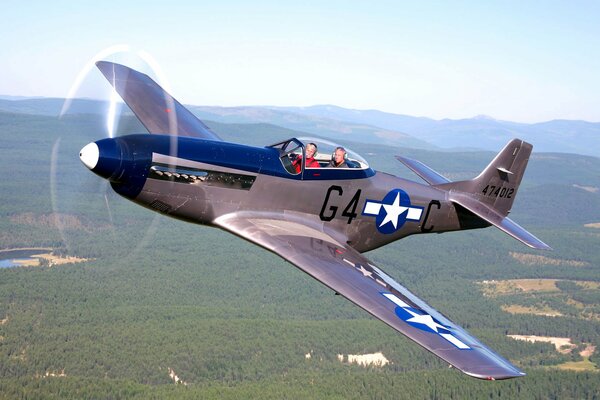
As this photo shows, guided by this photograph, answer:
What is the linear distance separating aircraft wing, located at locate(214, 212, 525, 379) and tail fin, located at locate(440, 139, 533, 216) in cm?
770

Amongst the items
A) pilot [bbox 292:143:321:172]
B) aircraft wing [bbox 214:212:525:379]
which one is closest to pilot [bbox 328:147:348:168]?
pilot [bbox 292:143:321:172]

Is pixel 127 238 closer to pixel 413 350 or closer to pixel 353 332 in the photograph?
pixel 353 332

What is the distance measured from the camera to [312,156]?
66.6ft

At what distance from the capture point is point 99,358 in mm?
144250

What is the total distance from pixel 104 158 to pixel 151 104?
8.71 m

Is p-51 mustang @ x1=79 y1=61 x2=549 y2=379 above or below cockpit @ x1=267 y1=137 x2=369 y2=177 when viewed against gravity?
below

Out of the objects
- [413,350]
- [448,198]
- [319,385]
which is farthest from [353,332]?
[448,198]

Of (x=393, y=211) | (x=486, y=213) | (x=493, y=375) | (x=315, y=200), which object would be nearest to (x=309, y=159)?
(x=315, y=200)

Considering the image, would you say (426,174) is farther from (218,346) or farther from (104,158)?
(218,346)

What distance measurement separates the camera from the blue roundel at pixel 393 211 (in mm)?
21953

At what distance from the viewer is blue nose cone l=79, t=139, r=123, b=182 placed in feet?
57.5

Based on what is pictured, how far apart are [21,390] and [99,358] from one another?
64.4 feet

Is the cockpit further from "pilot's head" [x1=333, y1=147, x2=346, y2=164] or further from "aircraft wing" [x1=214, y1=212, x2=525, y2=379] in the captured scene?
"aircraft wing" [x1=214, y1=212, x2=525, y2=379]

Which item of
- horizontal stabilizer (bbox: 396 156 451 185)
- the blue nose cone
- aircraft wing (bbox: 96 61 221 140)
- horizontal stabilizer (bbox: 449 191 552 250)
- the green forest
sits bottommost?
the green forest
